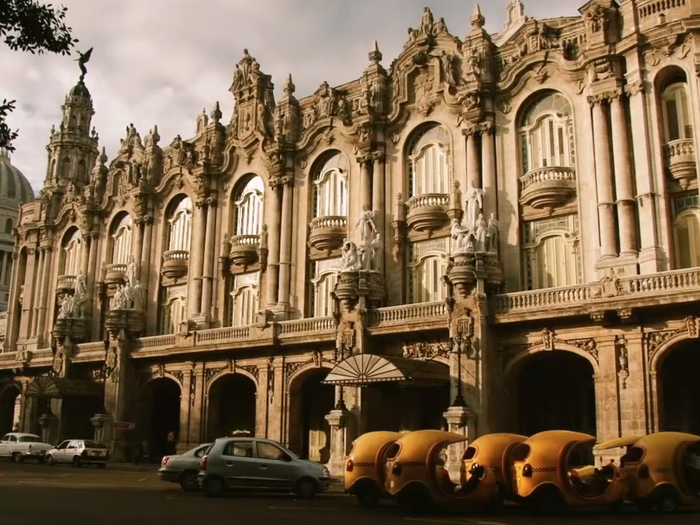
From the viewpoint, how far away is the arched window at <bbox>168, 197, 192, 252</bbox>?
43.1 metres

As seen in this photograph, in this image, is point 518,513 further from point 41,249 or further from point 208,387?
point 41,249

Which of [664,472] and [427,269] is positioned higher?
[427,269]

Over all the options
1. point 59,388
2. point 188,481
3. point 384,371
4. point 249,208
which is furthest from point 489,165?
point 59,388

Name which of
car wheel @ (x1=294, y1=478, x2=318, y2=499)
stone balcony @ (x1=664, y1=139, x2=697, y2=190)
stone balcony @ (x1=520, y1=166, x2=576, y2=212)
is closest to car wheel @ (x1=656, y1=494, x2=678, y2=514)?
car wheel @ (x1=294, y1=478, x2=318, y2=499)

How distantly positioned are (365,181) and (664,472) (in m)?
21.2

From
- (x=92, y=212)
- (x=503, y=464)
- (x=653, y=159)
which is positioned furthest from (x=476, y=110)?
(x=92, y=212)

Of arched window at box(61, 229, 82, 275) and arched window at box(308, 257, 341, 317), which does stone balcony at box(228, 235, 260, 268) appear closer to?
arched window at box(308, 257, 341, 317)

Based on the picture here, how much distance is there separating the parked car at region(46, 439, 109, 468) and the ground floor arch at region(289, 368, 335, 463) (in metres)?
8.61

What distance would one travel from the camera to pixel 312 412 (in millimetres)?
37062

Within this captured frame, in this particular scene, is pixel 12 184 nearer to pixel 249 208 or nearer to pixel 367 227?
pixel 249 208

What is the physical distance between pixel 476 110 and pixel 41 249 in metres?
31.7

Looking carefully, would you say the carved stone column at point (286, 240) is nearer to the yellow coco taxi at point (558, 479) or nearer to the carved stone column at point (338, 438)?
the carved stone column at point (338, 438)

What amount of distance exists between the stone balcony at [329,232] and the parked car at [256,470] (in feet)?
53.7

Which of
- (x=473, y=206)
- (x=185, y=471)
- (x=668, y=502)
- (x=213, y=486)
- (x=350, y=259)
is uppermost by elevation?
(x=473, y=206)
